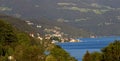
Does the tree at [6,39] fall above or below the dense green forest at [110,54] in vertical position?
below

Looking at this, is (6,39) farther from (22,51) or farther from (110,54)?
(110,54)

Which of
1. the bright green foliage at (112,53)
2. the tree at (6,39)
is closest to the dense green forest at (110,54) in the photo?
the bright green foliage at (112,53)

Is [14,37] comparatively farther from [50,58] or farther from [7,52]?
[50,58]

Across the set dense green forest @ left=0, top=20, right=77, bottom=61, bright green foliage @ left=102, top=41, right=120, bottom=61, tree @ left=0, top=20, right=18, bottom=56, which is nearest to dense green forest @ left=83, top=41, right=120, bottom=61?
bright green foliage @ left=102, top=41, right=120, bottom=61

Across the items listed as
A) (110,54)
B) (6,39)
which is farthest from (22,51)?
(6,39)

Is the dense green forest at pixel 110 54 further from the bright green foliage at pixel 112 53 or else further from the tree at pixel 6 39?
the tree at pixel 6 39

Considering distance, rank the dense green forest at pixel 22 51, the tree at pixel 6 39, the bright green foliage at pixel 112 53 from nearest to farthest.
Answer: the dense green forest at pixel 22 51 → the bright green foliage at pixel 112 53 → the tree at pixel 6 39

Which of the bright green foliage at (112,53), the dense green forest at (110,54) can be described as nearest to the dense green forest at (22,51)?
the dense green forest at (110,54)

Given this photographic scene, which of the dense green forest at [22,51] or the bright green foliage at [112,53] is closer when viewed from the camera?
the dense green forest at [22,51]

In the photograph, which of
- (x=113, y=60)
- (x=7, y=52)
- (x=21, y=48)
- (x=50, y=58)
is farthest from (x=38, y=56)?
(x=7, y=52)

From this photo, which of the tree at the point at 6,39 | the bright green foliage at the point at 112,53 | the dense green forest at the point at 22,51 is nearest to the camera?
the dense green forest at the point at 22,51

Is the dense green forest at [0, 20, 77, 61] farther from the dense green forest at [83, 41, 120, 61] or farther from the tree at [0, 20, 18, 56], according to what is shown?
the dense green forest at [83, 41, 120, 61]
